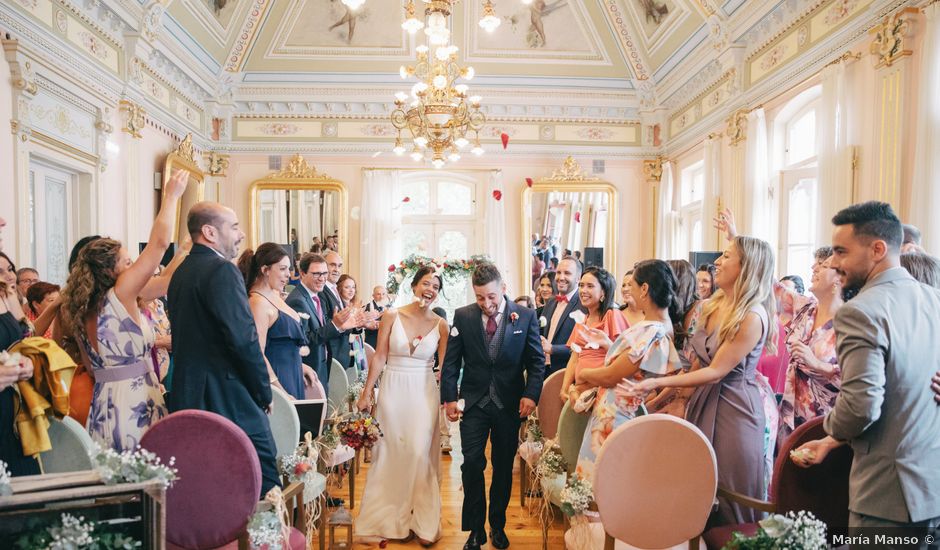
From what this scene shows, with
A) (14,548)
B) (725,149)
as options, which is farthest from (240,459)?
(725,149)

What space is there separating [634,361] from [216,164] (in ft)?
28.8

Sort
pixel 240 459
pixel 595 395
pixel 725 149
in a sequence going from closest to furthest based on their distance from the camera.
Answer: pixel 240 459, pixel 595 395, pixel 725 149

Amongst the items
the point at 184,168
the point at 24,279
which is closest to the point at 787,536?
the point at 24,279

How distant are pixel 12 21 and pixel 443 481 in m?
5.02

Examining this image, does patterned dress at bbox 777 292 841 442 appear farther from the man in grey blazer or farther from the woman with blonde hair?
the man in grey blazer

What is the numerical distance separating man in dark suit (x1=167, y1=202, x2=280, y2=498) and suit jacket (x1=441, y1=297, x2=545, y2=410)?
135cm

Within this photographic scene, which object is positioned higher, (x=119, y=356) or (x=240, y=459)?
(x=119, y=356)

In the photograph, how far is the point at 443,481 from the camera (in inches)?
193

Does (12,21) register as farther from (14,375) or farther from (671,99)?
(671,99)

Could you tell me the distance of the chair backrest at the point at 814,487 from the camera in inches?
88.1

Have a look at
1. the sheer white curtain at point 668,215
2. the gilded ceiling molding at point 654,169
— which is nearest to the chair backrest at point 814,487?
the sheer white curtain at point 668,215

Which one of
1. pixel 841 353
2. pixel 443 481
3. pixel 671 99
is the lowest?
pixel 443 481

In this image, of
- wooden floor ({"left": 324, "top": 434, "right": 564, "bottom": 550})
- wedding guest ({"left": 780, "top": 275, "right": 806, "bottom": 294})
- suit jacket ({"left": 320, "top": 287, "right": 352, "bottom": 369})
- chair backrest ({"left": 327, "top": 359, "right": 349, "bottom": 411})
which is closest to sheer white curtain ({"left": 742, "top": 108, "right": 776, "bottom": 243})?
wedding guest ({"left": 780, "top": 275, "right": 806, "bottom": 294})

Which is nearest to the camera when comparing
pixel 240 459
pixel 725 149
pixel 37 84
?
pixel 240 459
